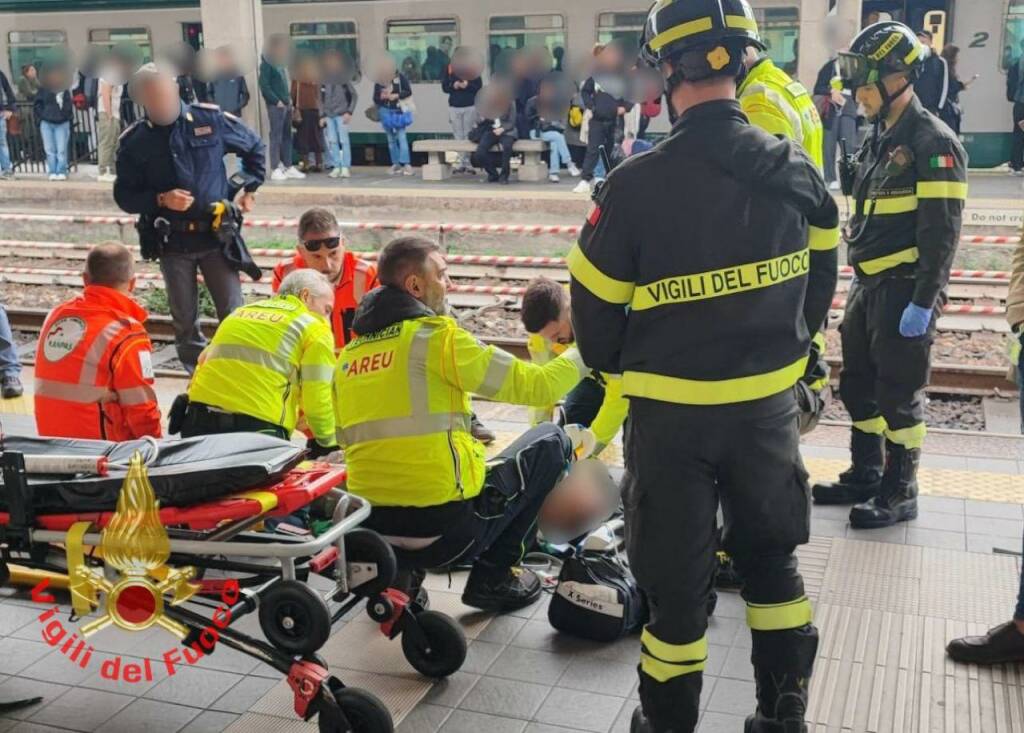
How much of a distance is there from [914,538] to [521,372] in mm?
2270

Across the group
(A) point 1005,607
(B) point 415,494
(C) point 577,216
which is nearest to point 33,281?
(C) point 577,216

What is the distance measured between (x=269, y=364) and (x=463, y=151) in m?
15.3

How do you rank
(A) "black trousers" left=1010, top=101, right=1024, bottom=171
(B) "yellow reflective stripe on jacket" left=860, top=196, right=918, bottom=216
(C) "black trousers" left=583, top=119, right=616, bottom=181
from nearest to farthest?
(B) "yellow reflective stripe on jacket" left=860, top=196, right=918, bottom=216 → (C) "black trousers" left=583, top=119, right=616, bottom=181 → (A) "black trousers" left=1010, top=101, right=1024, bottom=171

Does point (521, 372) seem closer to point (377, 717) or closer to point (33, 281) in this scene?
→ point (377, 717)

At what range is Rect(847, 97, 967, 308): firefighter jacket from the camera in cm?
498

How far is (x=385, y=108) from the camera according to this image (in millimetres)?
18875

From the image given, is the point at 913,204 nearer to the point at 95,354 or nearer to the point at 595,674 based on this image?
the point at 595,674

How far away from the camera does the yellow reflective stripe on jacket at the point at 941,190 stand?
4.96 metres

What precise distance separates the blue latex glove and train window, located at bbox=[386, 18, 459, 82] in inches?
580

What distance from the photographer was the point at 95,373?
471 centimetres

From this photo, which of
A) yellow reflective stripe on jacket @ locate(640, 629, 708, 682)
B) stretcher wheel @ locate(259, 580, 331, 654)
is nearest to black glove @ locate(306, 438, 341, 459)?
stretcher wheel @ locate(259, 580, 331, 654)

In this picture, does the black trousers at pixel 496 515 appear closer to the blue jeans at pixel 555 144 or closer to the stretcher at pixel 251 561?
the stretcher at pixel 251 561

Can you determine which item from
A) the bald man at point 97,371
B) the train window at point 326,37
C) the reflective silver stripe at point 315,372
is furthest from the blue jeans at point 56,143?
the reflective silver stripe at point 315,372

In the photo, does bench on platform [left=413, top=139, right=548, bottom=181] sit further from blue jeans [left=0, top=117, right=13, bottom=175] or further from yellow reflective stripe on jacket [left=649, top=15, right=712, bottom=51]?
yellow reflective stripe on jacket [left=649, top=15, right=712, bottom=51]
